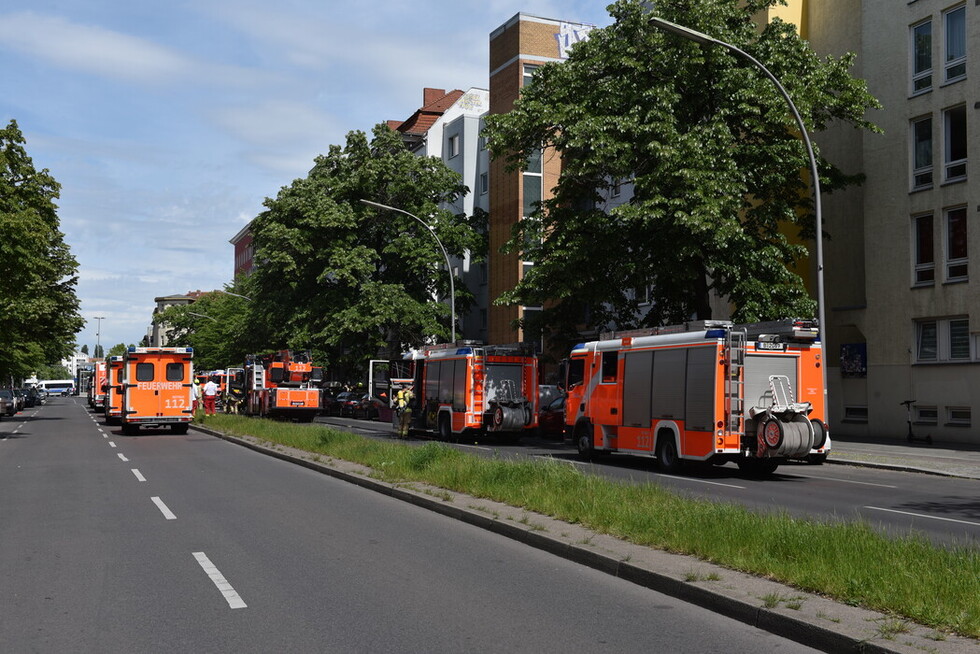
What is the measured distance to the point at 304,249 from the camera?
4691 centimetres

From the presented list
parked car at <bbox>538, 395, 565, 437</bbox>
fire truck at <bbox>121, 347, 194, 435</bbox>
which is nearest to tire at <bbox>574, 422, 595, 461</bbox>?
parked car at <bbox>538, 395, 565, 437</bbox>

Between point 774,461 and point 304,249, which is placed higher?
point 304,249

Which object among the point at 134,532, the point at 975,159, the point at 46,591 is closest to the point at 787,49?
the point at 975,159

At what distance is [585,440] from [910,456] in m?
8.15

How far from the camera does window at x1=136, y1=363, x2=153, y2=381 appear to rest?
3084 centimetres

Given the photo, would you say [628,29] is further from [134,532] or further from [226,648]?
[226,648]

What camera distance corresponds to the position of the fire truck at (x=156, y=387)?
31.0 metres

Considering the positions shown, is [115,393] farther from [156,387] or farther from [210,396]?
[156,387]

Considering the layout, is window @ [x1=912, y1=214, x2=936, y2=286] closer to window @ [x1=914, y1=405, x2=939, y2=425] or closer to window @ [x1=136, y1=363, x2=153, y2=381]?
window @ [x1=914, y1=405, x2=939, y2=425]

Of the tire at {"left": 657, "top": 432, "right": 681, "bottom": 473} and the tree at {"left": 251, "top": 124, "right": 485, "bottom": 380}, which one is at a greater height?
the tree at {"left": 251, "top": 124, "right": 485, "bottom": 380}

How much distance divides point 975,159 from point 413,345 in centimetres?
2763

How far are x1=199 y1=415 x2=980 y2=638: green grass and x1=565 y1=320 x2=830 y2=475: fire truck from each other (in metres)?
5.03

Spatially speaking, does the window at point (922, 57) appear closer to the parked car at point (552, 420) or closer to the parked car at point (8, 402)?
the parked car at point (552, 420)

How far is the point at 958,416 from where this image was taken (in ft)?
93.9
